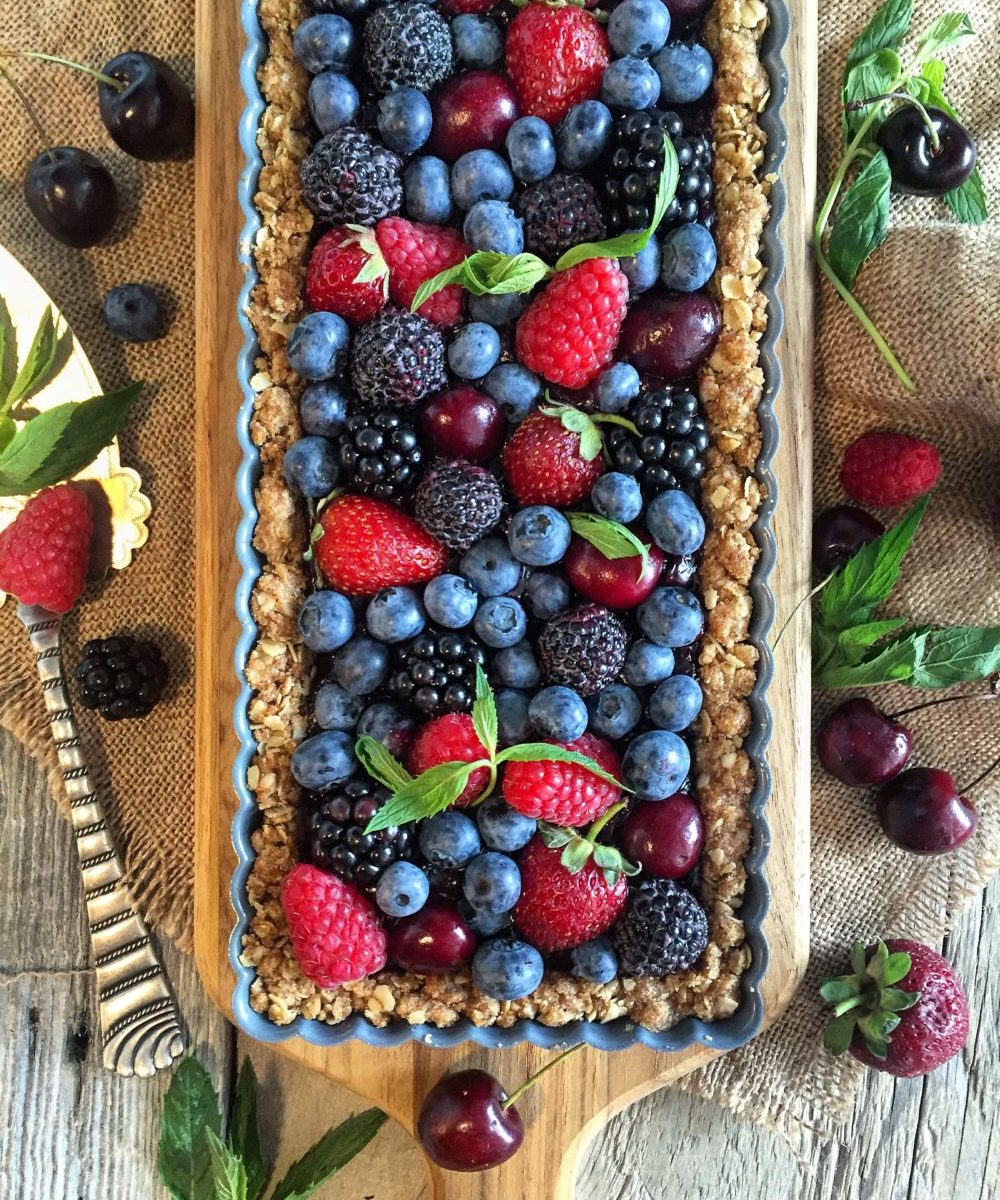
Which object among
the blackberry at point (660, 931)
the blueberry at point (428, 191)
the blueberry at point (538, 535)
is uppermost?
the blueberry at point (428, 191)

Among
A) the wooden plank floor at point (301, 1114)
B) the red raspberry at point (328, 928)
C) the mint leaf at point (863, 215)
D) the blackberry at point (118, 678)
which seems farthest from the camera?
the wooden plank floor at point (301, 1114)

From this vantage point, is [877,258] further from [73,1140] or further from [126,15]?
[73,1140]

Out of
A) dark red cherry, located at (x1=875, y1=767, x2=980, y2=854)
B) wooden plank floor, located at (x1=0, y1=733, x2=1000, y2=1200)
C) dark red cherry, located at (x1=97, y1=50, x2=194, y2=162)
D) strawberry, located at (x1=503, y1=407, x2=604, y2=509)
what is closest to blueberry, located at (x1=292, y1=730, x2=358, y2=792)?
strawberry, located at (x1=503, y1=407, x2=604, y2=509)

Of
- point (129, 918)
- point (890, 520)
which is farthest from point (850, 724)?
point (129, 918)

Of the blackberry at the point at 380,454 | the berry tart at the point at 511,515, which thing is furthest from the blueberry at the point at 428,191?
the blackberry at the point at 380,454

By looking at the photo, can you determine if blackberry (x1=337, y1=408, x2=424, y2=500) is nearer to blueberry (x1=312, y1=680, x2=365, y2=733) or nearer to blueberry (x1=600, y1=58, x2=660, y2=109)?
blueberry (x1=312, y1=680, x2=365, y2=733)

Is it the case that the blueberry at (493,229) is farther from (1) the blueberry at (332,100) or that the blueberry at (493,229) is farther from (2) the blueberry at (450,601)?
(2) the blueberry at (450,601)

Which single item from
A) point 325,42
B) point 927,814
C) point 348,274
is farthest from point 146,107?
point 927,814
